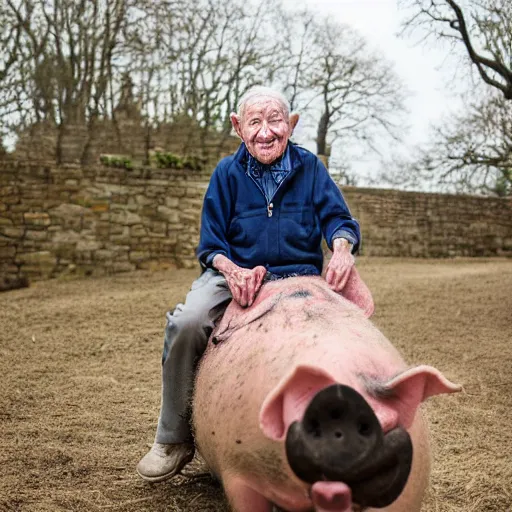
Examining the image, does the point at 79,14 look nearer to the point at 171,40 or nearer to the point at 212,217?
the point at 171,40

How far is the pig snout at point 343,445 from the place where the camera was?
1619 mm

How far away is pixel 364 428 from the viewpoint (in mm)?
1641

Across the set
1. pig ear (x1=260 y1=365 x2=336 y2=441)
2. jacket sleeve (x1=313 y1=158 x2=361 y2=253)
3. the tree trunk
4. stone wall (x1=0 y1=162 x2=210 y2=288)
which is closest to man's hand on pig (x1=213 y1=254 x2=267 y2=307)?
jacket sleeve (x1=313 y1=158 x2=361 y2=253)

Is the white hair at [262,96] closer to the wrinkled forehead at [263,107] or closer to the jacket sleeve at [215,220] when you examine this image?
the wrinkled forehead at [263,107]

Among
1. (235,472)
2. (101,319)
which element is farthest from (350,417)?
(101,319)

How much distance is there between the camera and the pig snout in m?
1.62

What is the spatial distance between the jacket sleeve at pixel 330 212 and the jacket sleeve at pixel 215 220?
39cm

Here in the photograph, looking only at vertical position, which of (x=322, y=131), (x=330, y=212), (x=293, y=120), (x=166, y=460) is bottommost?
(x=166, y=460)

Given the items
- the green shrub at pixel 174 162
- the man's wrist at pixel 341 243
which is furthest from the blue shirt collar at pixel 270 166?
the green shrub at pixel 174 162

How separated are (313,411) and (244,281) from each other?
3.43 feet

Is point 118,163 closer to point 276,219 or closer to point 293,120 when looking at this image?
point 293,120

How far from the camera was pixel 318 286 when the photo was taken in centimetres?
255

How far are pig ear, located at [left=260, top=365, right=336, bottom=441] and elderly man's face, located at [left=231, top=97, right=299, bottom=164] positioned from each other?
1374 millimetres

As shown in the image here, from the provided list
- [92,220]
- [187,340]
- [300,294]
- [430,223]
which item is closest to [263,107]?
[300,294]
